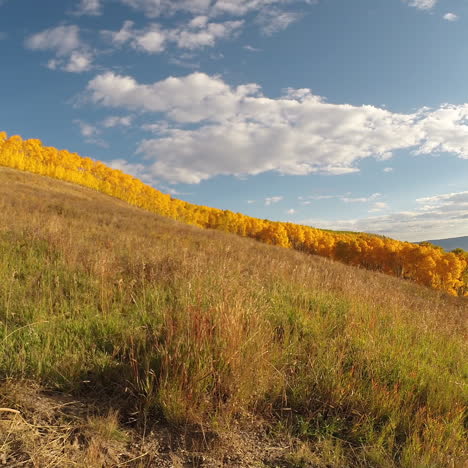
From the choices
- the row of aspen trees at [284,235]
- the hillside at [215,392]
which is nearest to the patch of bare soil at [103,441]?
the hillside at [215,392]

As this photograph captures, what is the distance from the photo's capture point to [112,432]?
2.06 metres

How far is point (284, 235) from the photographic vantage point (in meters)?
82.3

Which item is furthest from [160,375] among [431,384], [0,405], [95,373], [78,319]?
[431,384]

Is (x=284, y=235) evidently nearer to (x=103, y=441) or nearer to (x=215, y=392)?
(x=215, y=392)

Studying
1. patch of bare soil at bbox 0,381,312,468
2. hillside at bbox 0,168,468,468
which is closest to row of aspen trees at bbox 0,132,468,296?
hillside at bbox 0,168,468,468

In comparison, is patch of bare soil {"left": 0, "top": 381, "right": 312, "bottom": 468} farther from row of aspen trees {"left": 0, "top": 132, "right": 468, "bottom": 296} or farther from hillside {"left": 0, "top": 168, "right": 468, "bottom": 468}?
row of aspen trees {"left": 0, "top": 132, "right": 468, "bottom": 296}

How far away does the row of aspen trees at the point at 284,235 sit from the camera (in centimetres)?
5303

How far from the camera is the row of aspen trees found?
174 feet

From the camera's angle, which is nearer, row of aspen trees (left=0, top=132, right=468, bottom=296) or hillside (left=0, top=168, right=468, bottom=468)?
hillside (left=0, top=168, right=468, bottom=468)

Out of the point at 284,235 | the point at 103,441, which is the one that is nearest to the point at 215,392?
the point at 103,441

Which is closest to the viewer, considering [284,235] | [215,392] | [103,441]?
[103,441]

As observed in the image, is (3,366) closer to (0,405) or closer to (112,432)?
(0,405)

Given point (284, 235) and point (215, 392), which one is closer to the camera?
point (215, 392)

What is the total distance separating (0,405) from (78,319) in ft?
4.16
